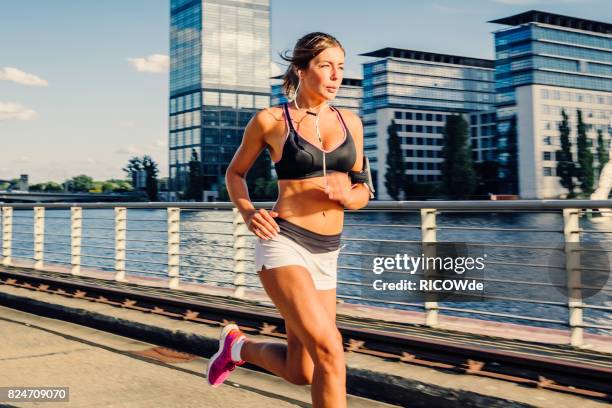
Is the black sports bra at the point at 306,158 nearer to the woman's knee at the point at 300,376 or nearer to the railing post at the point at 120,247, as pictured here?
the woman's knee at the point at 300,376

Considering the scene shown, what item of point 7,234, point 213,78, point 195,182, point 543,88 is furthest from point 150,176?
point 7,234

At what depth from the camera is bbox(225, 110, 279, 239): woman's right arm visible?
2.93 metres

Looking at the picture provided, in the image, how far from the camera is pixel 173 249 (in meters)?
9.70

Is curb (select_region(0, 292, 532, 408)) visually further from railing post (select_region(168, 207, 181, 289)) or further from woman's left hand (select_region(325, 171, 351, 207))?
railing post (select_region(168, 207, 181, 289))

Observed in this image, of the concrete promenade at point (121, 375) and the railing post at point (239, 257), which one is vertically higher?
the railing post at point (239, 257)

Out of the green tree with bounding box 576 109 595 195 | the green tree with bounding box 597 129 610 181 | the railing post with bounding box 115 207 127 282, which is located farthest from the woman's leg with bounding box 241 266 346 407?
the green tree with bounding box 597 129 610 181

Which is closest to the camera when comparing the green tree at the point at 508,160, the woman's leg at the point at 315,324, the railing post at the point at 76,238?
the woman's leg at the point at 315,324

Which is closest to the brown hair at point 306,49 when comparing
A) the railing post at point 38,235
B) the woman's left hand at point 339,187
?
the woman's left hand at point 339,187

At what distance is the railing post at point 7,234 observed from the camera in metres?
13.7

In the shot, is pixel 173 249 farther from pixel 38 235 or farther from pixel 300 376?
pixel 300 376

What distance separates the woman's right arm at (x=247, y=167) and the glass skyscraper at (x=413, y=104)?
12507cm

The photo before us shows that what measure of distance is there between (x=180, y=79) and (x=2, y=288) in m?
170

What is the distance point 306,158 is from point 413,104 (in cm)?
13919

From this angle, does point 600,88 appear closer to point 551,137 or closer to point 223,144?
point 551,137
